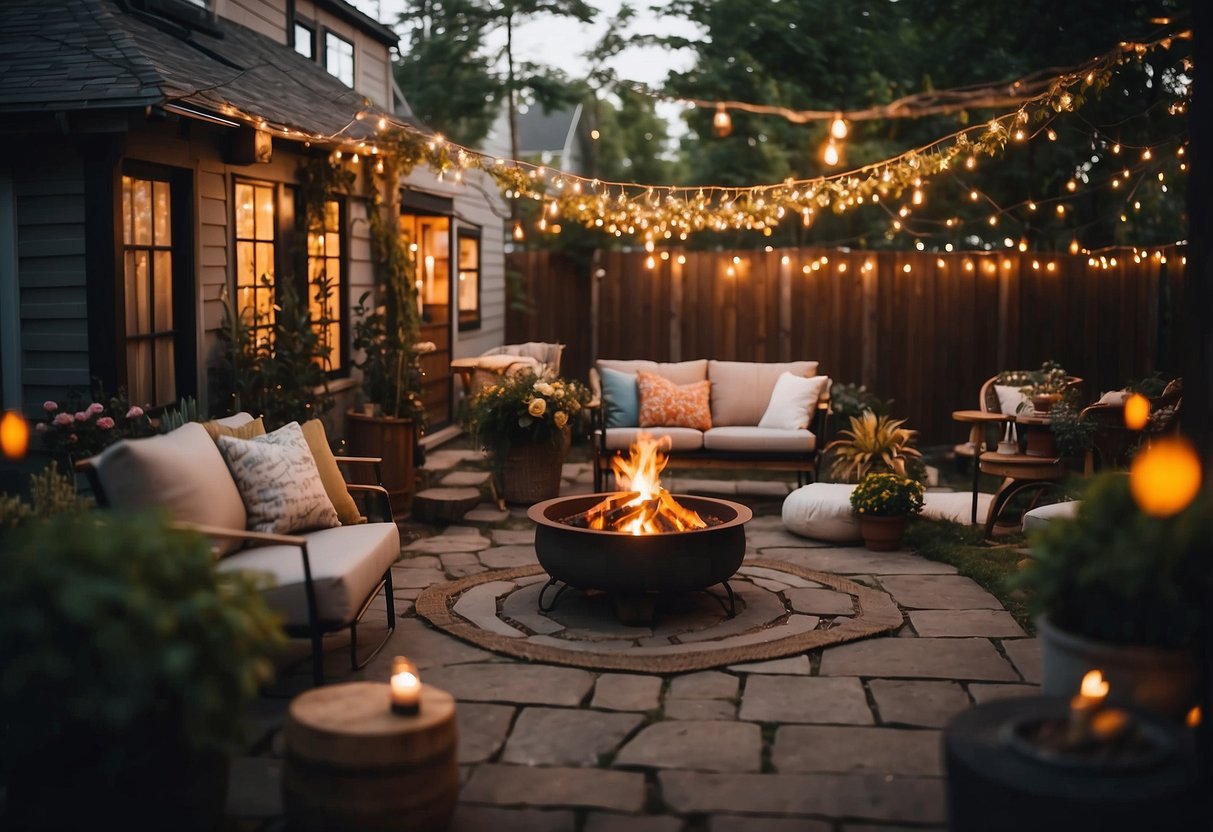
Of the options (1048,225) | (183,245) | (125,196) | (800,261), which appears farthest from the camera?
(1048,225)

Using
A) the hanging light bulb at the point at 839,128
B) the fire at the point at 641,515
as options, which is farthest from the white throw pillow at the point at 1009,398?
the fire at the point at 641,515

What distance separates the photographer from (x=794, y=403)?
8.77m

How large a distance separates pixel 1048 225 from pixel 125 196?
12017 millimetres

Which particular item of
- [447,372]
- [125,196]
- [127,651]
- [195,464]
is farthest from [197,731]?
[447,372]

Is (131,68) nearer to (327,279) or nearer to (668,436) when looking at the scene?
(327,279)

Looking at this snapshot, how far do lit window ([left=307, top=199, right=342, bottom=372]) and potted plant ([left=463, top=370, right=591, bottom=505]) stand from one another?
1157 millimetres

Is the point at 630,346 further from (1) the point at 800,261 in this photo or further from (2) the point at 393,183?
(2) the point at 393,183

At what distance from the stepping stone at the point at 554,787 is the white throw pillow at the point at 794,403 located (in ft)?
17.2

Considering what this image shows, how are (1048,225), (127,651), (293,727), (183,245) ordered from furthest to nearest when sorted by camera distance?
1. (1048,225)
2. (183,245)
3. (293,727)
4. (127,651)

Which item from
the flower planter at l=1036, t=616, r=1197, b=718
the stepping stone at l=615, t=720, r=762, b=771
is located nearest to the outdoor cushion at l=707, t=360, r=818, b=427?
the stepping stone at l=615, t=720, r=762, b=771

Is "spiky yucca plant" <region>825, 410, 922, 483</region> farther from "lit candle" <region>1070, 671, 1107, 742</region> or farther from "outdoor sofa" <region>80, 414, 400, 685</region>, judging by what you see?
"lit candle" <region>1070, 671, 1107, 742</region>

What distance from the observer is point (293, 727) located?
315 centimetres

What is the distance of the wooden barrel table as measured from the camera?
9.98ft

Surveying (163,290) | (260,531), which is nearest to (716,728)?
(260,531)
